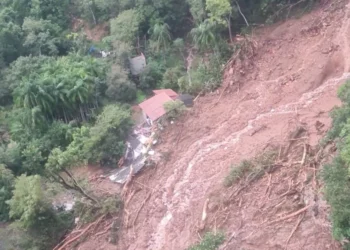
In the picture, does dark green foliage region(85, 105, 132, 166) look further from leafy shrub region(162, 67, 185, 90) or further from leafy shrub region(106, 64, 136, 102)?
leafy shrub region(162, 67, 185, 90)

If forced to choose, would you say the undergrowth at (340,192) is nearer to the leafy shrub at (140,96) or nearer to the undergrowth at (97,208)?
the undergrowth at (97,208)

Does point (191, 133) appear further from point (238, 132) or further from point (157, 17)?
point (157, 17)

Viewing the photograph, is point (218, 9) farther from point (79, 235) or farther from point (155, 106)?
point (79, 235)

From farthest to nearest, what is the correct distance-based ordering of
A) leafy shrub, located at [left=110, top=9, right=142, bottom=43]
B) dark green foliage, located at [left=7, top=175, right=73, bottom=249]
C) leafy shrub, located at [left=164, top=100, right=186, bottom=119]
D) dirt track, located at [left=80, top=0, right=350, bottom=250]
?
1. leafy shrub, located at [left=110, top=9, right=142, bottom=43]
2. leafy shrub, located at [left=164, top=100, right=186, bottom=119]
3. dark green foliage, located at [left=7, top=175, right=73, bottom=249]
4. dirt track, located at [left=80, top=0, right=350, bottom=250]

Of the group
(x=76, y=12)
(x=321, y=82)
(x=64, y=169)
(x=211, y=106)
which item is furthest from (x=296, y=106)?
(x=76, y=12)

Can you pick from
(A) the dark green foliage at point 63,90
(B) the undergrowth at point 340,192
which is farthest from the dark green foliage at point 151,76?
(B) the undergrowth at point 340,192

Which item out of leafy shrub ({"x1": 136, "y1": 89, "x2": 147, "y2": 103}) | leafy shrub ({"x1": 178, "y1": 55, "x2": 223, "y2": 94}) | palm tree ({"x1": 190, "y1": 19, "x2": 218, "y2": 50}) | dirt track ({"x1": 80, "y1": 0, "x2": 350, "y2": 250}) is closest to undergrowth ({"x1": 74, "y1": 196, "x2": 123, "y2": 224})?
dirt track ({"x1": 80, "y1": 0, "x2": 350, "y2": 250})
